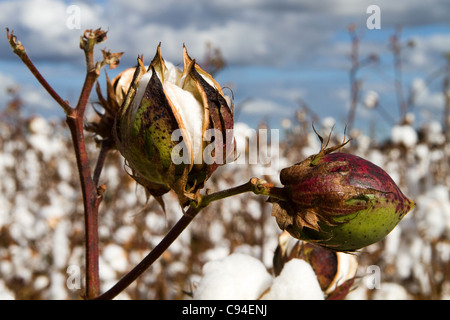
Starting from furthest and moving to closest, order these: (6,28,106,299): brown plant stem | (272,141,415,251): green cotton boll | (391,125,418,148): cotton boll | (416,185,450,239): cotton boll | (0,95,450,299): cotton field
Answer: (391,125,418,148): cotton boll, (416,185,450,239): cotton boll, (0,95,450,299): cotton field, (6,28,106,299): brown plant stem, (272,141,415,251): green cotton boll

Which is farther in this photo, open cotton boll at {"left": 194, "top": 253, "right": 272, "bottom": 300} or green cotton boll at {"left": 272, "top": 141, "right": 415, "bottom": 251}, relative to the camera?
open cotton boll at {"left": 194, "top": 253, "right": 272, "bottom": 300}

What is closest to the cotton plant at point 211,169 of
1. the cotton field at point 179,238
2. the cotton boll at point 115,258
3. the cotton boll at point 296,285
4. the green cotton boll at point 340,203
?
the green cotton boll at point 340,203

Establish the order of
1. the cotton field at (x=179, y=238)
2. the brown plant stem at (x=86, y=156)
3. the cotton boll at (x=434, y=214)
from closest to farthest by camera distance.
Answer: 1. the brown plant stem at (x=86, y=156)
2. the cotton field at (x=179, y=238)
3. the cotton boll at (x=434, y=214)

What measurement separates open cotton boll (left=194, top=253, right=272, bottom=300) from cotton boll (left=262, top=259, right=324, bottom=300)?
27mm

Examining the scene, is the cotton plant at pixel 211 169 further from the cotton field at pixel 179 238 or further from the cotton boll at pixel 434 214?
the cotton boll at pixel 434 214

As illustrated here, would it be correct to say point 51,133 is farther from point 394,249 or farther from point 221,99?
point 221,99

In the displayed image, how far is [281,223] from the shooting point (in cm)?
79

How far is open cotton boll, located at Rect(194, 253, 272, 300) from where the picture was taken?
0.96 metres

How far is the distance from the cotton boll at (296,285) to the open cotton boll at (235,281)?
0.03 m

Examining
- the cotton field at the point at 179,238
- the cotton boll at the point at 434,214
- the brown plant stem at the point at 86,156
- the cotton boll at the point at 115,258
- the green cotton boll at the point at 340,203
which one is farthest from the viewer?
the cotton boll at the point at 434,214

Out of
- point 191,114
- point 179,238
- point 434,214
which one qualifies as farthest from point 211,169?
point 179,238

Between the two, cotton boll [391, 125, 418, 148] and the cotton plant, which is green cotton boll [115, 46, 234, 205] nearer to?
the cotton plant

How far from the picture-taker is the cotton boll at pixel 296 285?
944 millimetres

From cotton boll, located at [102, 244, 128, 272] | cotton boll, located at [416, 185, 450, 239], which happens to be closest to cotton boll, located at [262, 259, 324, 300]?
cotton boll, located at [102, 244, 128, 272]
